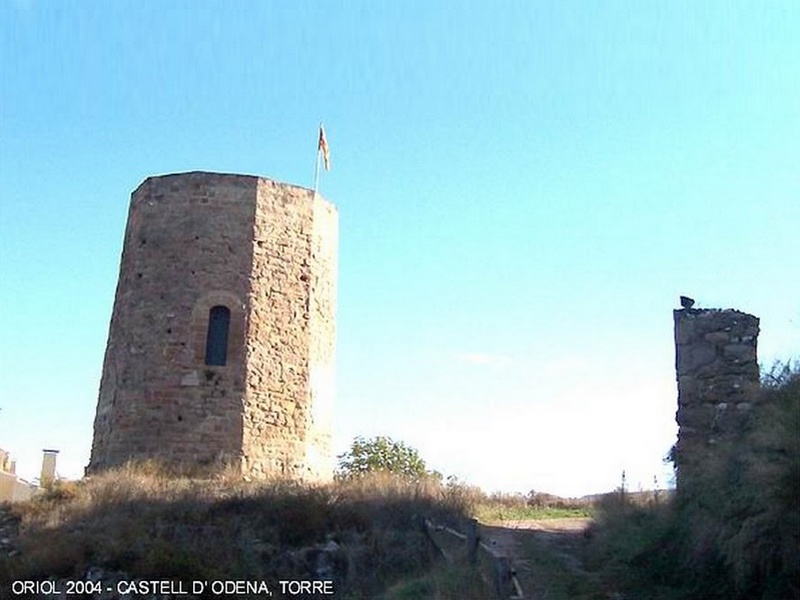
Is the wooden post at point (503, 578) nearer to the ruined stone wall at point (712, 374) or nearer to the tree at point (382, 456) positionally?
the ruined stone wall at point (712, 374)

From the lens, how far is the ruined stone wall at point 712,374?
949 centimetres

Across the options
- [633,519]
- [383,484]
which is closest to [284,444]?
[383,484]

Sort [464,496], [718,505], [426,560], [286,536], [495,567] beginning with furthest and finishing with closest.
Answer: [464,496], [286,536], [426,560], [495,567], [718,505]

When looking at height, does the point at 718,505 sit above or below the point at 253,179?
below

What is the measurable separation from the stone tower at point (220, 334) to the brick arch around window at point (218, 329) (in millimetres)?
18

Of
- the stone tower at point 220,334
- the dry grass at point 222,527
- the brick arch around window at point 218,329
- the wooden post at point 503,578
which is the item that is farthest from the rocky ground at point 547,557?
the brick arch around window at point 218,329

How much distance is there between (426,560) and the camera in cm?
1184

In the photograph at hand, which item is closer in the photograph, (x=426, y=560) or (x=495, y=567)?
(x=495, y=567)

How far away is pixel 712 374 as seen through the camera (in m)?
9.73

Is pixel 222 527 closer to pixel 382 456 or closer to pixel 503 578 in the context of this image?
pixel 503 578

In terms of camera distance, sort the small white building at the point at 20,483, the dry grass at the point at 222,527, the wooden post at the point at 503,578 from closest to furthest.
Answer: the wooden post at the point at 503,578 → the dry grass at the point at 222,527 → the small white building at the point at 20,483

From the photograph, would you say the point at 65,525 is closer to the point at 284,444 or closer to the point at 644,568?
the point at 284,444

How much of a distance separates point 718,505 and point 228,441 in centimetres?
1035

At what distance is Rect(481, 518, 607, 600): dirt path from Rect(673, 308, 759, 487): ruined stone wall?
1.61 metres
